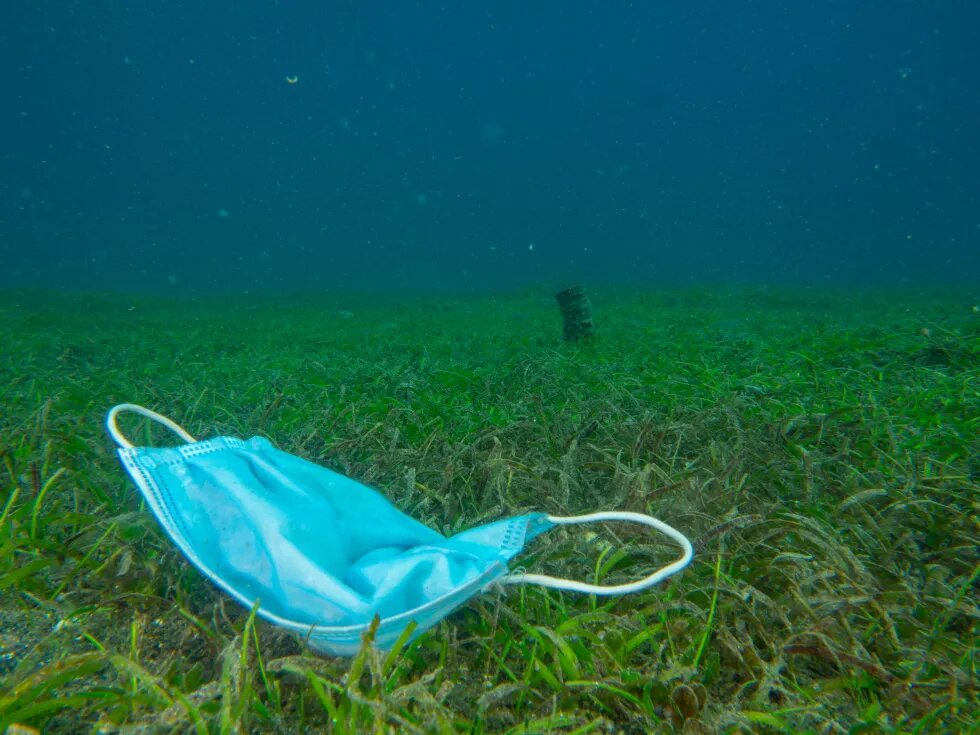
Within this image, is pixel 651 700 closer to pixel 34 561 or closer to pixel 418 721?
pixel 418 721

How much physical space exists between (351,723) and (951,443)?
280 centimetres

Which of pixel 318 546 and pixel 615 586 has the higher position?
pixel 318 546

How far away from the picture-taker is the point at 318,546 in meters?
1.45

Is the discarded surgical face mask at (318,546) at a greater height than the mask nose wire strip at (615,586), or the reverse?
the discarded surgical face mask at (318,546)

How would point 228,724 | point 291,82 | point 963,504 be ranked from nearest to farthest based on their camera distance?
1. point 228,724
2. point 963,504
3. point 291,82

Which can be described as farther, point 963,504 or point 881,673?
point 963,504

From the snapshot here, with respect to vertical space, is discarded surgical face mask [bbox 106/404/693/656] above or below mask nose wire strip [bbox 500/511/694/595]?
above

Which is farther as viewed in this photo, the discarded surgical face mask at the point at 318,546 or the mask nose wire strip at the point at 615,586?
the mask nose wire strip at the point at 615,586

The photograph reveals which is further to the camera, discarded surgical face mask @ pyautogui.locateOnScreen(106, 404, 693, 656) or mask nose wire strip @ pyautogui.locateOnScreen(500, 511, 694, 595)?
mask nose wire strip @ pyautogui.locateOnScreen(500, 511, 694, 595)

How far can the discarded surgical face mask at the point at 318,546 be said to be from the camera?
1.28 m

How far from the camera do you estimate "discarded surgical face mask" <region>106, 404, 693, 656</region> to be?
1.28 metres

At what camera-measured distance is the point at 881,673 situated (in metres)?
1.19

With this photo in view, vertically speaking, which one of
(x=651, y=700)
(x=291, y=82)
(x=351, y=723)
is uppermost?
(x=291, y=82)

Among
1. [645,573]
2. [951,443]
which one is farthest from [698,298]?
[645,573]
